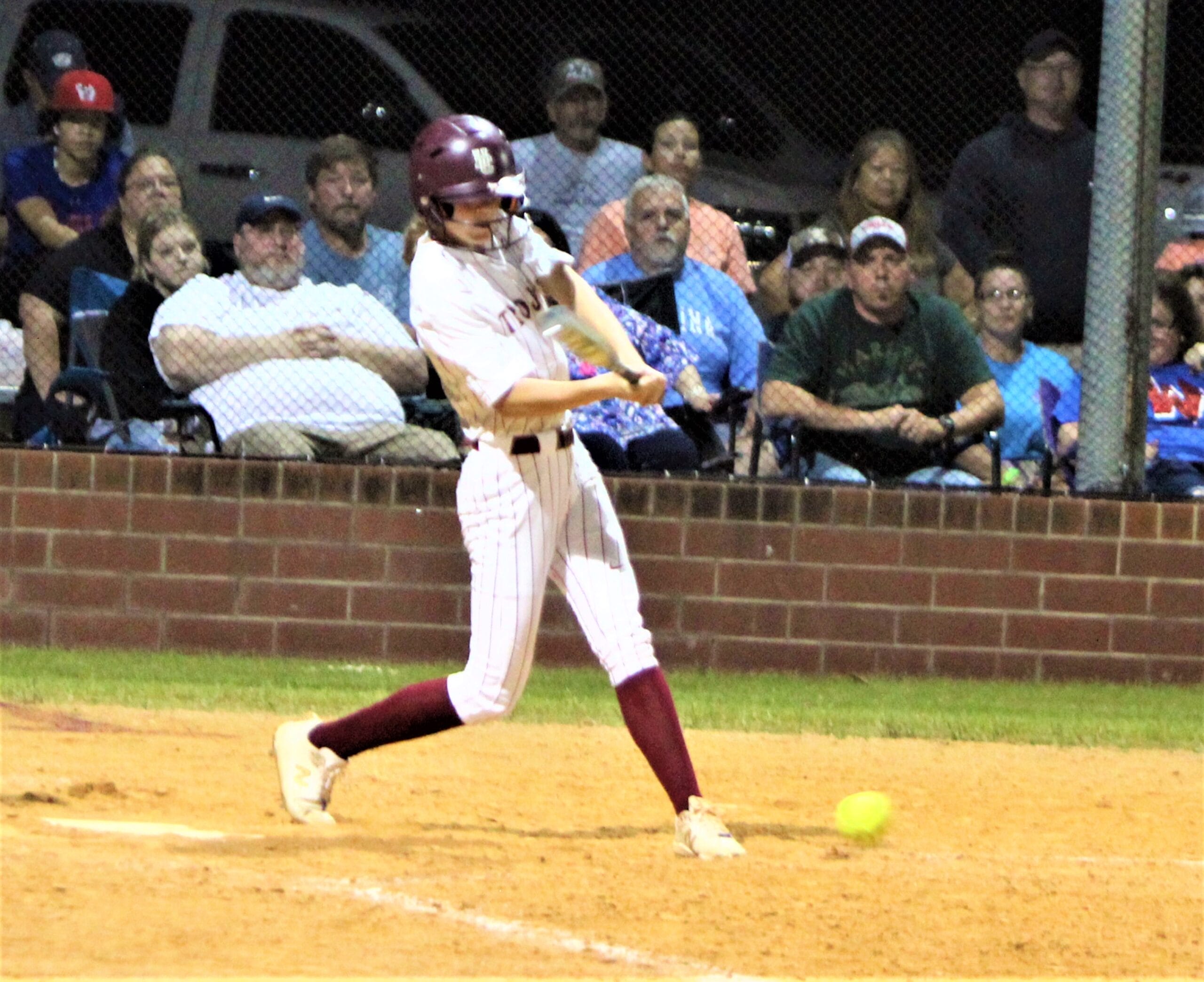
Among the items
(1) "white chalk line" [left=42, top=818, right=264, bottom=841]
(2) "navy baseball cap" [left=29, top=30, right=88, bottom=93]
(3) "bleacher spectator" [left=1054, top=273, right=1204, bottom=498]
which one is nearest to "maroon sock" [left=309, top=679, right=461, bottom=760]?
(1) "white chalk line" [left=42, top=818, right=264, bottom=841]

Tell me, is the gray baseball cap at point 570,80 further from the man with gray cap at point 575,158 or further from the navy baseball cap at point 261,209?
the navy baseball cap at point 261,209

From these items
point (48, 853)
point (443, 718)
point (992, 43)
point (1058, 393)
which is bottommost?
point (48, 853)

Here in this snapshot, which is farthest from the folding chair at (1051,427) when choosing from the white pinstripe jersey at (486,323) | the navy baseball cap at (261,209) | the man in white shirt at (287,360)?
the white pinstripe jersey at (486,323)

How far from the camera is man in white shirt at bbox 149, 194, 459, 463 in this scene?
846 centimetres

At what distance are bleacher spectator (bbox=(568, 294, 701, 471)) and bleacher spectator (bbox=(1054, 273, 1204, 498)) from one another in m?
1.69

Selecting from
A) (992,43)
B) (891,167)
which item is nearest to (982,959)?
(891,167)

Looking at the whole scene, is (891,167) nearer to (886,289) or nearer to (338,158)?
(886,289)

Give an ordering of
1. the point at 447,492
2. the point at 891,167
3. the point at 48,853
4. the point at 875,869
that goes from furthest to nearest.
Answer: the point at 891,167, the point at 447,492, the point at 875,869, the point at 48,853

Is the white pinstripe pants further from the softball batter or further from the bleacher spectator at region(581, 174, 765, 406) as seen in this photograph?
the bleacher spectator at region(581, 174, 765, 406)

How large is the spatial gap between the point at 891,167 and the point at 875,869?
188 inches

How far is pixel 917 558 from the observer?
8.52 m

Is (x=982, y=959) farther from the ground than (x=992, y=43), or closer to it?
closer to it

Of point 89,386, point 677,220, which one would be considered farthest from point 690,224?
point 89,386

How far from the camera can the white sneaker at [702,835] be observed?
5.04 m
